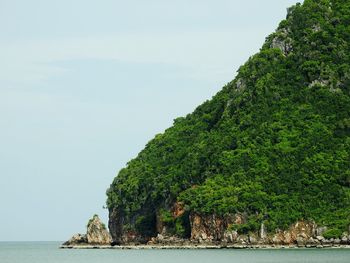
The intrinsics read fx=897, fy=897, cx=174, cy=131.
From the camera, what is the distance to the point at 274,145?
138m

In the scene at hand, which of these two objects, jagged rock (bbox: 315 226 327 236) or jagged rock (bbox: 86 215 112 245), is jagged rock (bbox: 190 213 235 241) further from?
jagged rock (bbox: 86 215 112 245)

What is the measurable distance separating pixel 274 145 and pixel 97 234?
3438cm

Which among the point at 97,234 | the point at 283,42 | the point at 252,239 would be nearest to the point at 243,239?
the point at 252,239

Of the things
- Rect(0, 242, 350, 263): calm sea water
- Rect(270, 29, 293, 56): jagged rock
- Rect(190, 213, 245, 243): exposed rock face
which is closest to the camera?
Rect(0, 242, 350, 263): calm sea water

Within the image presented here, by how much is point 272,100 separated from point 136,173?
29.3 m

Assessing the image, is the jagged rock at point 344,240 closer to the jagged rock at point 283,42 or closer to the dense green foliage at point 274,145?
the dense green foliage at point 274,145

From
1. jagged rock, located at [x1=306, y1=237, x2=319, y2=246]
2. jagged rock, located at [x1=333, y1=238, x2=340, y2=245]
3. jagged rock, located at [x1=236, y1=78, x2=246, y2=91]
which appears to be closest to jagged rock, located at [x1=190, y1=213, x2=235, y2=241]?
jagged rock, located at [x1=306, y1=237, x2=319, y2=246]

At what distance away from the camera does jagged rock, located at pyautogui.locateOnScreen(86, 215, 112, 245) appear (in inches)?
5866

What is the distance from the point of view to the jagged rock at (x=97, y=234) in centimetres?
14900

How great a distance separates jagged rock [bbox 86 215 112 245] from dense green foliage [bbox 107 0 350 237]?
205 inches

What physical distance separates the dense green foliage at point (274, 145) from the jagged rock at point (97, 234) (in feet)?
17.1

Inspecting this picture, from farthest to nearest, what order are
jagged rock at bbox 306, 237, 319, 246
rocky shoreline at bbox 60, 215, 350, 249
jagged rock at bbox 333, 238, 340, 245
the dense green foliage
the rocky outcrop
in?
the rocky outcrop < the dense green foliage < rocky shoreline at bbox 60, 215, 350, 249 < jagged rock at bbox 306, 237, 319, 246 < jagged rock at bbox 333, 238, 340, 245

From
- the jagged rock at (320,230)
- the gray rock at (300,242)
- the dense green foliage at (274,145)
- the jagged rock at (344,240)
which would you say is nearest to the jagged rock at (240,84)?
the dense green foliage at (274,145)

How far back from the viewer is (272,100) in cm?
14525
